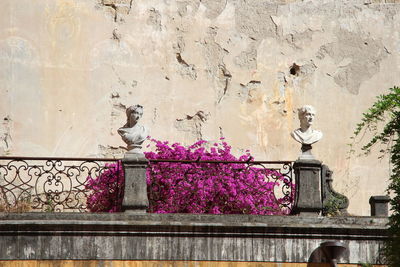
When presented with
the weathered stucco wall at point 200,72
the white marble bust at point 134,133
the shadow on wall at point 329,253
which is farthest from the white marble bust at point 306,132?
the weathered stucco wall at point 200,72

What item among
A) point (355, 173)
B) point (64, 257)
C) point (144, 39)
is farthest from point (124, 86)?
point (64, 257)

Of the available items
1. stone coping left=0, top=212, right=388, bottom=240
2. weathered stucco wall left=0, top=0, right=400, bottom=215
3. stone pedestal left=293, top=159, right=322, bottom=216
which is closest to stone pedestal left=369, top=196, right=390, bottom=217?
stone coping left=0, top=212, right=388, bottom=240

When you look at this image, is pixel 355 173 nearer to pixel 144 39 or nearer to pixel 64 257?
pixel 144 39

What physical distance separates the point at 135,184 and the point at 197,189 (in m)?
1.27

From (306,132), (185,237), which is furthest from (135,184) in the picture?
(306,132)

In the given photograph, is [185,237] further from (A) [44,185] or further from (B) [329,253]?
(A) [44,185]

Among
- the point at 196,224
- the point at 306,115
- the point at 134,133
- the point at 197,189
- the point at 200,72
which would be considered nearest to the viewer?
the point at 196,224

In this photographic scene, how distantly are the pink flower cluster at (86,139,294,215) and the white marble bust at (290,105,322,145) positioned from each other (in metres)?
0.63

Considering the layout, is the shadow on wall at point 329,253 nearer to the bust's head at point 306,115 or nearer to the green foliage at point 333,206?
the green foliage at point 333,206

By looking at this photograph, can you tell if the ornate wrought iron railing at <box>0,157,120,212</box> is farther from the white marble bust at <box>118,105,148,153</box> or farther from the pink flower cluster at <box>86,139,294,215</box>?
the white marble bust at <box>118,105,148,153</box>

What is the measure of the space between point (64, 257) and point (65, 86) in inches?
216

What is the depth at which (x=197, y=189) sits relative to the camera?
1720cm

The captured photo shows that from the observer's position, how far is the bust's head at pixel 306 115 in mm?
16688

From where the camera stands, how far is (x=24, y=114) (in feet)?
67.7
